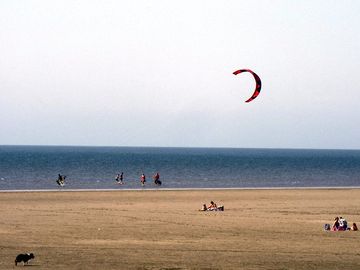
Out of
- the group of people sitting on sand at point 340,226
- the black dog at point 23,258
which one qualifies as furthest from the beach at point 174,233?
the group of people sitting on sand at point 340,226

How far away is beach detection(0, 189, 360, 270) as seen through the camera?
20922 mm

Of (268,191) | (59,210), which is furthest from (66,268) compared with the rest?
(268,191)

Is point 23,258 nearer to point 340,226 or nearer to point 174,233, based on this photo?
point 174,233

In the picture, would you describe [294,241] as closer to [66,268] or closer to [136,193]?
[66,268]

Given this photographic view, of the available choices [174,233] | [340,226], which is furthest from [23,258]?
[340,226]

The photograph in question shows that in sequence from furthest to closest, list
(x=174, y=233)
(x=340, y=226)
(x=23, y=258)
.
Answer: (x=340, y=226), (x=174, y=233), (x=23, y=258)

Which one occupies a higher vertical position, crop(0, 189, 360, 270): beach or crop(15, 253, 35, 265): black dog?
crop(0, 189, 360, 270): beach

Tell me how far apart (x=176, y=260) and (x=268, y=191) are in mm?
29323

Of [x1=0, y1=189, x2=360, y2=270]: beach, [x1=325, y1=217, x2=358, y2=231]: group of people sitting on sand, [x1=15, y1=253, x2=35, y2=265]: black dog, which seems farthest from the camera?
[x1=325, y1=217, x2=358, y2=231]: group of people sitting on sand

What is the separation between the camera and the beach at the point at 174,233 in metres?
20.9

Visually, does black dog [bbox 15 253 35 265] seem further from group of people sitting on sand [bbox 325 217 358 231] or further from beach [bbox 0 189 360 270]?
group of people sitting on sand [bbox 325 217 358 231]

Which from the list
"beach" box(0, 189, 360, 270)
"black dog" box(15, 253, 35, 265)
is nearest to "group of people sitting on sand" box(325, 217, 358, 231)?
"beach" box(0, 189, 360, 270)

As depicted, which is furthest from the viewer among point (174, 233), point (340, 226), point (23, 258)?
point (340, 226)

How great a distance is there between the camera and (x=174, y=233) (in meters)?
26.7
